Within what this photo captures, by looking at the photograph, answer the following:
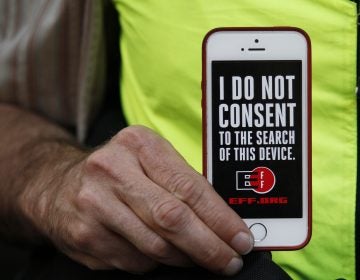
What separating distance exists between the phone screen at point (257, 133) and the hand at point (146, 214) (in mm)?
27

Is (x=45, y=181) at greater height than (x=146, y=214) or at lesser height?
lesser

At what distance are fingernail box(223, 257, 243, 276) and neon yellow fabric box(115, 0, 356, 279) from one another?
0.17 meters

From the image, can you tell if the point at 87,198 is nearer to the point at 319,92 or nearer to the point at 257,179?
the point at 257,179

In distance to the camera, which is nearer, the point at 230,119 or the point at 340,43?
the point at 230,119

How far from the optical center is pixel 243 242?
2.46ft

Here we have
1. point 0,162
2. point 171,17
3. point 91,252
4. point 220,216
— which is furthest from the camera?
point 0,162

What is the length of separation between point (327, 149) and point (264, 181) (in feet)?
0.62

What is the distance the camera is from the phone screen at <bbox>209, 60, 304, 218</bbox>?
75 centimetres

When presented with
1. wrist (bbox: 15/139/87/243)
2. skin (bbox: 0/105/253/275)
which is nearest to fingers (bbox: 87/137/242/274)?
skin (bbox: 0/105/253/275)

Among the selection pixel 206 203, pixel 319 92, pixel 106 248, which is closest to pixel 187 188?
pixel 206 203

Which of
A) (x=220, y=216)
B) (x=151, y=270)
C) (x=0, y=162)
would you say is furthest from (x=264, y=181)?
(x=0, y=162)

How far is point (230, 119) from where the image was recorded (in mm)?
759

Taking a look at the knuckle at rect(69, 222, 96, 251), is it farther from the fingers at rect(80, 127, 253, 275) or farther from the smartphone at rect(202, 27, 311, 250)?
the smartphone at rect(202, 27, 311, 250)

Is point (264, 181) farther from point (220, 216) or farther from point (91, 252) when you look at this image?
point (91, 252)
